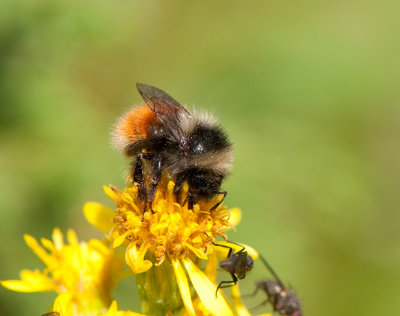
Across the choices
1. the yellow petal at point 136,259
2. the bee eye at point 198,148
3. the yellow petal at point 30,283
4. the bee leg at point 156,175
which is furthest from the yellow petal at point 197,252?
the yellow petal at point 30,283

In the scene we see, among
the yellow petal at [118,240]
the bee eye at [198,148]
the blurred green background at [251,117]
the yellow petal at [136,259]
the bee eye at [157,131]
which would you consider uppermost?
the blurred green background at [251,117]

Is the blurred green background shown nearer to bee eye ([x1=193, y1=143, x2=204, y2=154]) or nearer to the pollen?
the pollen

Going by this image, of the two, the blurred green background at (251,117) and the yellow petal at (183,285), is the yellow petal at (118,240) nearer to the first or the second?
the yellow petal at (183,285)

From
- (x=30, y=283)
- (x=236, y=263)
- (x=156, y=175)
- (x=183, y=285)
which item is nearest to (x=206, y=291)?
(x=183, y=285)

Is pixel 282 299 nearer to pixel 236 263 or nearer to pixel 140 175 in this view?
pixel 236 263

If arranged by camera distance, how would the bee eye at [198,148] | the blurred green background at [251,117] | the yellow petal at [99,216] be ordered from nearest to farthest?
the bee eye at [198,148], the yellow petal at [99,216], the blurred green background at [251,117]

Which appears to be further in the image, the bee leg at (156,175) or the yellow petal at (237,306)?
the yellow petal at (237,306)
